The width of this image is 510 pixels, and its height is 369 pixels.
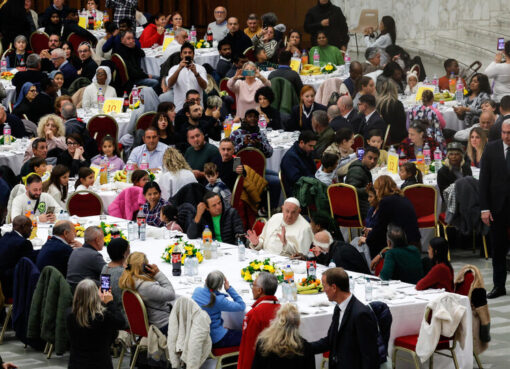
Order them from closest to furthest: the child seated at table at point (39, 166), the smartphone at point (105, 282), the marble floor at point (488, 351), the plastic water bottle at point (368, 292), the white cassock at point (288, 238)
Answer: the smartphone at point (105, 282), the plastic water bottle at point (368, 292), the marble floor at point (488, 351), the white cassock at point (288, 238), the child seated at table at point (39, 166)

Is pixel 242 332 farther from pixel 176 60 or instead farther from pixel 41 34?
pixel 41 34

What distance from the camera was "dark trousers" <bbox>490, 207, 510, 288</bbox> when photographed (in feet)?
32.2

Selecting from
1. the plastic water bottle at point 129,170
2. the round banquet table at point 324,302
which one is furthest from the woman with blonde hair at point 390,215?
the plastic water bottle at point 129,170

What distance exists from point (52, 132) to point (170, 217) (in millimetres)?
3101

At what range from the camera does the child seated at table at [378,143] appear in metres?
12.1

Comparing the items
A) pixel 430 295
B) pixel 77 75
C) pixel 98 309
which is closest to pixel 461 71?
pixel 77 75

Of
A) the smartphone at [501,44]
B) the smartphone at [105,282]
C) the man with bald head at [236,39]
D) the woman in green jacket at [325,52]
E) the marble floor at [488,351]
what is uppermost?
the smartphone at [501,44]

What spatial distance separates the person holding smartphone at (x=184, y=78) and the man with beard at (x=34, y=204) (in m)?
4.25

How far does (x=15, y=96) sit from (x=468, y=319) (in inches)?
386

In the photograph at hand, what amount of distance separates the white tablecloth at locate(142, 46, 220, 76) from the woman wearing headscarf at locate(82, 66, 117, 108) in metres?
1.83

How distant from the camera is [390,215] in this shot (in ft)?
32.5

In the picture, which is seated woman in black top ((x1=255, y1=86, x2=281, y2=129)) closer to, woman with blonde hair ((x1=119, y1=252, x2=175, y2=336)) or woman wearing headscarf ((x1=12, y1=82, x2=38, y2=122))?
woman wearing headscarf ((x1=12, y1=82, x2=38, y2=122))

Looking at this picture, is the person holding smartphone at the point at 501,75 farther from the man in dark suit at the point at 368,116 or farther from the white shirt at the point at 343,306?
the white shirt at the point at 343,306

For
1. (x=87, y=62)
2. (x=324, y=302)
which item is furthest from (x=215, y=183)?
(x=87, y=62)
